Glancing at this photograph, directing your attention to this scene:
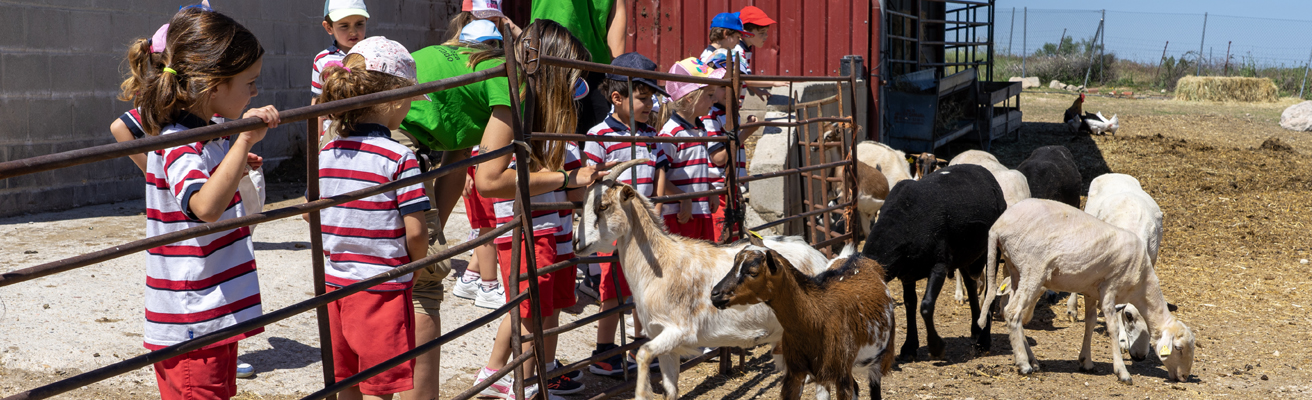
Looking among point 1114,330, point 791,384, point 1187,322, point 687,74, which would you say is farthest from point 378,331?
point 1187,322

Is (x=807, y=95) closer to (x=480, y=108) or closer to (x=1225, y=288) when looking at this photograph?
(x=1225, y=288)

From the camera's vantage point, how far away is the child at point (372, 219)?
2.60 m

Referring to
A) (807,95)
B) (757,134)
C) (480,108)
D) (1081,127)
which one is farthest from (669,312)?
(1081,127)

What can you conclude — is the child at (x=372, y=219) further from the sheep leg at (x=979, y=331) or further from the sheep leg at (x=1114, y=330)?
the sheep leg at (x=1114, y=330)

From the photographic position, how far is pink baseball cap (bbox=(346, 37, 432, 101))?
8.72 feet

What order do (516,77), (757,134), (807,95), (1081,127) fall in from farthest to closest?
(1081,127) → (757,134) → (807,95) → (516,77)

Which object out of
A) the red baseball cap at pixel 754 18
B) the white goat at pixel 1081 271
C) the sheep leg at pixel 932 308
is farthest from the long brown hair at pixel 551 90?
the red baseball cap at pixel 754 18

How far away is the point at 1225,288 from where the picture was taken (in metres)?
7.09

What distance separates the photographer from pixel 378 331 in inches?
104

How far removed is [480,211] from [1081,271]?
3195 mm

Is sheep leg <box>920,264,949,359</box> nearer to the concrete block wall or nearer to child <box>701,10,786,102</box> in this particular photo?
child <box>701,10,786,102</box>

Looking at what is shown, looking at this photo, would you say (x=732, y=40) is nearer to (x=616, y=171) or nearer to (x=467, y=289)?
(x=467, y=289)

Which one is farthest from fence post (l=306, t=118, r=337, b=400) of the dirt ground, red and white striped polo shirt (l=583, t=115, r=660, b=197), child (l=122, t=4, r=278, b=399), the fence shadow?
the fence shadow

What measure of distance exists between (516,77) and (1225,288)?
21.5 feet
